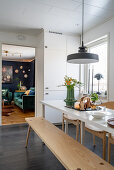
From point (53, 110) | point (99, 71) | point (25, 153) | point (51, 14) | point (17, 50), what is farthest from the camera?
point (17, 50)

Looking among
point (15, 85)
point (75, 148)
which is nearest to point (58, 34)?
point (75, 148)

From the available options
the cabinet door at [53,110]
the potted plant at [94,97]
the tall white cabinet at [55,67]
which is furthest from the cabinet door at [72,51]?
the potted plant at [94,97]

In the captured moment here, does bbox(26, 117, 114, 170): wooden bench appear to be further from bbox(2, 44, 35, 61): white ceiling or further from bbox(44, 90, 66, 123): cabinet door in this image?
bbox(2, 44, 35, 61): white ceiling

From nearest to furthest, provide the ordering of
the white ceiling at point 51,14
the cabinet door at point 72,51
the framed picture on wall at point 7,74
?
the white ceiling at point 51,14
the cabinet door at point 72,51
the framed picture on wall at point 7,74

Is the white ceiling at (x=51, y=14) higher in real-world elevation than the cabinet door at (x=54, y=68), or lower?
higher

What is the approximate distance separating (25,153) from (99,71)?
2.51 m

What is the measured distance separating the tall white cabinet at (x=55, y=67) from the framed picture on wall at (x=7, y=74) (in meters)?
5.55

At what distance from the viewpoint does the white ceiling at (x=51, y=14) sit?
2557 mm

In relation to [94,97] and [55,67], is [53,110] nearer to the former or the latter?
[55,67]

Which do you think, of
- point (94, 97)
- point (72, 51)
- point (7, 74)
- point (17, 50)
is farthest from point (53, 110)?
point (7, 74)

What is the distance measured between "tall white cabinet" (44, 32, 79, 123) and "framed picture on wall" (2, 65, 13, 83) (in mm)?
5553

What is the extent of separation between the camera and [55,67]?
400 cm

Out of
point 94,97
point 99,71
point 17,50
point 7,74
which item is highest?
point 17,50

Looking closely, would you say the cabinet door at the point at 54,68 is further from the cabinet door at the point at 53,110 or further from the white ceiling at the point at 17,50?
the white ceiling at the point at 17,50
